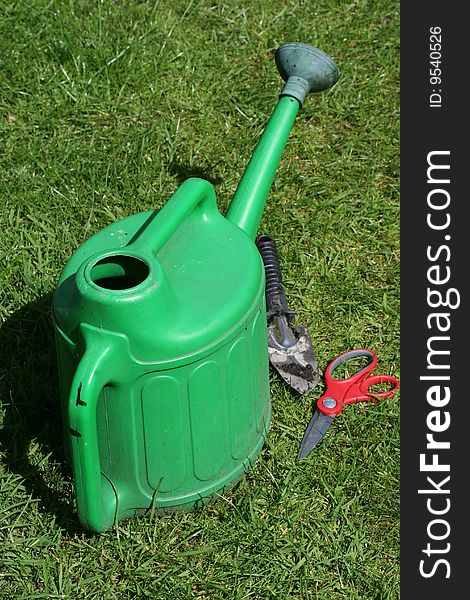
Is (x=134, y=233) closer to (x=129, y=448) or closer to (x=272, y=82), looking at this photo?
(x=129, y=448)

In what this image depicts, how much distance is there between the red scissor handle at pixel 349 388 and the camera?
199 centimetres

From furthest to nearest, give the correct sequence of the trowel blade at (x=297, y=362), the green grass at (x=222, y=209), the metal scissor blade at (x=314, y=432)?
the trowel blade at (x=297, y=362) → the metal scissor blade at (x=314, y=432) → the green grass at (x=222, y=209)

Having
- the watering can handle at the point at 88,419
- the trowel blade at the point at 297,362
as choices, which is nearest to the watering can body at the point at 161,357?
the watering can handle at the point at 88,419

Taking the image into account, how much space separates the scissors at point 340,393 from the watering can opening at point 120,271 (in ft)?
1.73

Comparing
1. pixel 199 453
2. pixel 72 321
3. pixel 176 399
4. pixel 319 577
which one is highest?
pixel 72 321

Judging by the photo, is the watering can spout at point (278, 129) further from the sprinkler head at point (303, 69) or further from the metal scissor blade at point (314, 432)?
the metal scissor blade at point (314, 432)

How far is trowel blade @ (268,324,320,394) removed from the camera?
2029 mm

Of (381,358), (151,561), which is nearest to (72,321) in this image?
(151,561)

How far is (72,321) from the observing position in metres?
1.57

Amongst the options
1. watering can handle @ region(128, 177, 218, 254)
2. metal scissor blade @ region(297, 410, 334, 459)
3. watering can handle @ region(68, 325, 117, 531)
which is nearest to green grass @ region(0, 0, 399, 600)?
metal scissor blade @ region(297, 410, 334, 459)

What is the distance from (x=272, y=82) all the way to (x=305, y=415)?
1241 mm

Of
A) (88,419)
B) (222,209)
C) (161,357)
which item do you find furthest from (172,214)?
(222,209)

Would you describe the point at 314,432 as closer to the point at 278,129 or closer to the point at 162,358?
the point at 162,358

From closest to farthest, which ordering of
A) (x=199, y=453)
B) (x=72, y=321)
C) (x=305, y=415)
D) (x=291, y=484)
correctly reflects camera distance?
(x=72, y=321) < (x=199, y=453) < (x=291, y=484) < (x=305, y=415)
